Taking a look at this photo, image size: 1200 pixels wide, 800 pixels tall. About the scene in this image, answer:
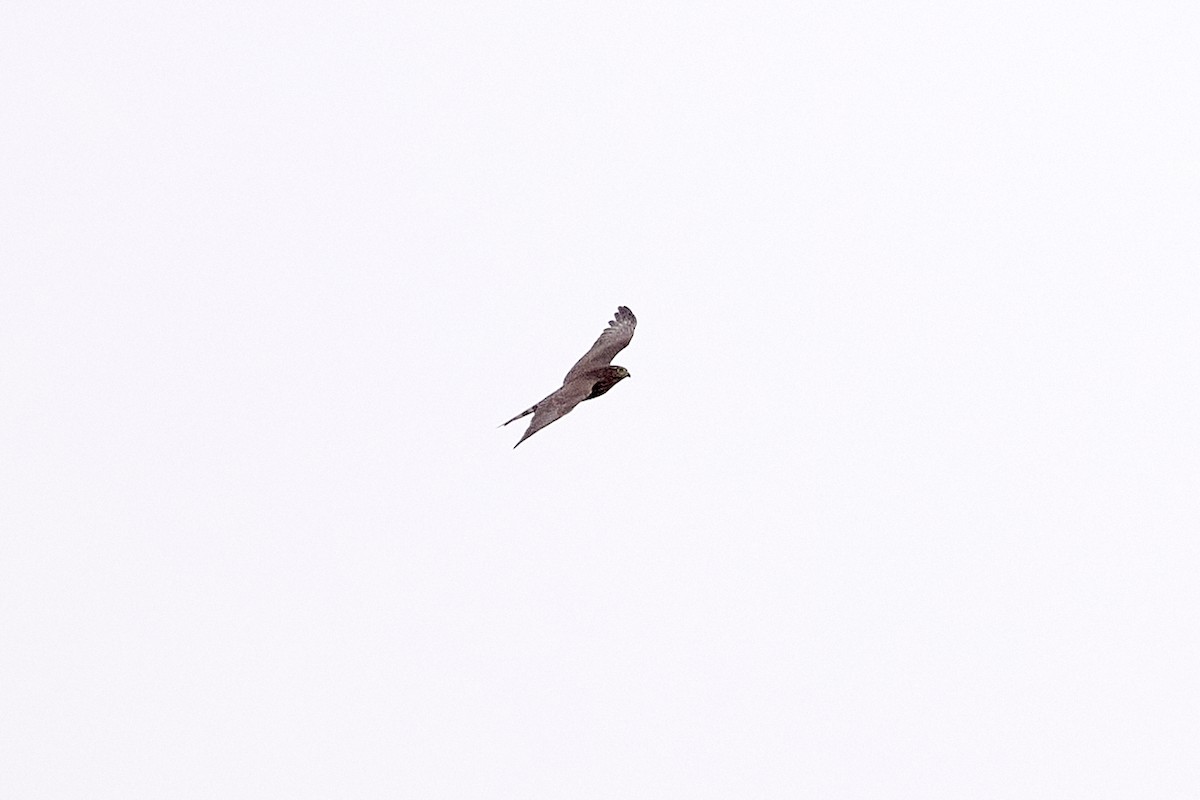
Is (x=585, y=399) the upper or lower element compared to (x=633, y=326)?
lower

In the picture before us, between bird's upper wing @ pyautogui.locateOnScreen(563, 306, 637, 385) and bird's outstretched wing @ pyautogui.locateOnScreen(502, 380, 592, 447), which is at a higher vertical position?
bird's upper wing @ pyautogui.locateOnScreen(563, 306, 637, 385)

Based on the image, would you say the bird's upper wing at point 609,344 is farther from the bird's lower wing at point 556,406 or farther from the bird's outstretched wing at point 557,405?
the bird's lower wing at point 556,406

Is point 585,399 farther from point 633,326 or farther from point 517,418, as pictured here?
point 633,326

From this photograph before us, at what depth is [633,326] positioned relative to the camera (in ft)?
148

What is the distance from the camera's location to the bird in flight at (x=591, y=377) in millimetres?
38531

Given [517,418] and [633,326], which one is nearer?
[517,418]

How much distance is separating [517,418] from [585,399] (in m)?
2.15

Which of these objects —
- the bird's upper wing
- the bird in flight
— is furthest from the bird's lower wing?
the bird's upper wing

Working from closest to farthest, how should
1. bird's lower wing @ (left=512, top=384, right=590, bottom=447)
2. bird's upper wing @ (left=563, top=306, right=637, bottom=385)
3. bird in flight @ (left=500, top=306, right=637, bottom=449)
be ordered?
bird's lower wing @ (left=512, top=384, right=590, bottom=447)
bird in flight @ (left=500, top=306, right=637, bottom=449)
bird's upper wing @ (left=563, top=306, right=637, bottom=385)

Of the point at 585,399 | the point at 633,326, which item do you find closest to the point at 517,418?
the point at 585,399

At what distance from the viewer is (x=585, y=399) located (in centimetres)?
4047

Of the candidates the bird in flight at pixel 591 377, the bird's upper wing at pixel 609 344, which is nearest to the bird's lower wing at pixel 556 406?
the bird in flight at pixel 591 377

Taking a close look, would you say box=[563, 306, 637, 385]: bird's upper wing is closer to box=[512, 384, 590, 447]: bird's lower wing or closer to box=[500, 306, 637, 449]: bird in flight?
box=[500, 306, 637, 449]: bird in flight

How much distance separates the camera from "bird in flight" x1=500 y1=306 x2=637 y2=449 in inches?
1517
